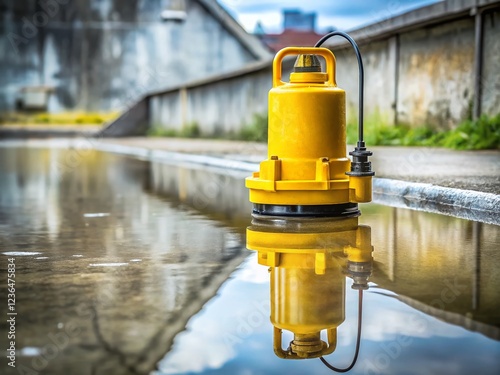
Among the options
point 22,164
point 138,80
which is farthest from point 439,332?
point 138,80

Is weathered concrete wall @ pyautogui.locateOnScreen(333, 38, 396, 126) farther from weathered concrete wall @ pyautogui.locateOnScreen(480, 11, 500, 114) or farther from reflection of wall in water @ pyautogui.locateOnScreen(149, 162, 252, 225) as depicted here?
reflection of wall in water @ pyautogui.locateOnScreen(149, 162, 252, 225)

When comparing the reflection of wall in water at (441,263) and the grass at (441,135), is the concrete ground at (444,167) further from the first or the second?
the reflection of wall in water at (441,263)

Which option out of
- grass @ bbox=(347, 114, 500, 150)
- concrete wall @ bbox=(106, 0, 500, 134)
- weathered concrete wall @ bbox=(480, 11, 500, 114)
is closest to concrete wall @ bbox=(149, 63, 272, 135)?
concrete wall @ bbox=(106, 0, 500, 134)

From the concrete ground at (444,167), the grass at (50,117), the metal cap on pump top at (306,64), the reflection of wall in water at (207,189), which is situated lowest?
the reflection of wall in water at (207,189)

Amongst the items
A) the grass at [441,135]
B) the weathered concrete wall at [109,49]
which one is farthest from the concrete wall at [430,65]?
the weathered concrete wall at [109,49]

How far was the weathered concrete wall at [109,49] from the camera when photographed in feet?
113

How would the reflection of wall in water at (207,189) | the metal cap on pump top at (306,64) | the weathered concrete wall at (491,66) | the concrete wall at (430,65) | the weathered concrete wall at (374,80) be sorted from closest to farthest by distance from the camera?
the metal cap on pump top at (306,64) < the reflection of wall in water at (207,189) < the weathered concrete wall at (491,66) < the concrete wall at (430,65) < the weathered concrete wall at (374,80)

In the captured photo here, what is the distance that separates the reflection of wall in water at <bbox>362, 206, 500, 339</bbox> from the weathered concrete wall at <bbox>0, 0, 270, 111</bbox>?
30275 millimetres

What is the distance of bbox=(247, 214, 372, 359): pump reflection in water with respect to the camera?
8.43ft

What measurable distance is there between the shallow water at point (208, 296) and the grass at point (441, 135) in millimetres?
4882

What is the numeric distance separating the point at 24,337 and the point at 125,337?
0.98ft

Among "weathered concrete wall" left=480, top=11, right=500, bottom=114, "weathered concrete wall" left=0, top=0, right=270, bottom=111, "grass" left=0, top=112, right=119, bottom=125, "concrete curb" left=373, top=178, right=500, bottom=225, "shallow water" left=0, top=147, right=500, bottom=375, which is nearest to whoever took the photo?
"shallow water" left=0, top=147, right=500, bottom=375

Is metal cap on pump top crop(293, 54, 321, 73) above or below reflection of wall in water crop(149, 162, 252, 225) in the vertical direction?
above

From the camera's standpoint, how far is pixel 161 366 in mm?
2223
